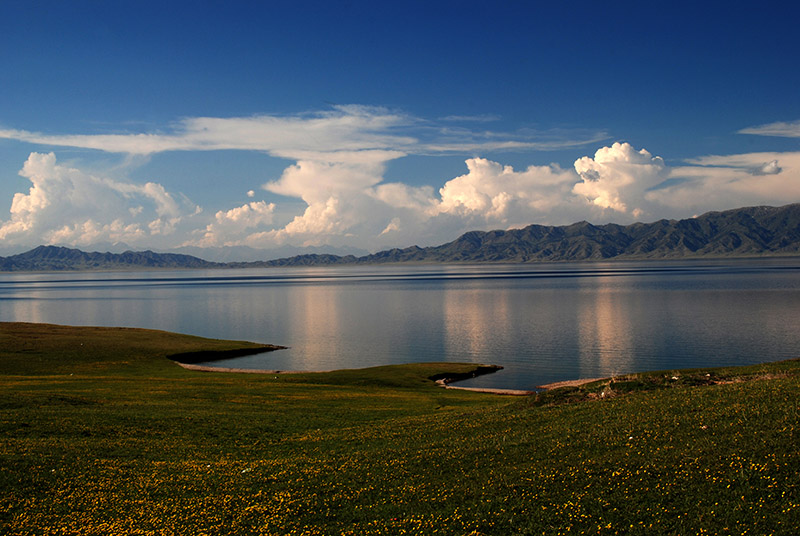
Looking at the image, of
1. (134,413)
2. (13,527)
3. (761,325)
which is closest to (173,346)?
(134,413)

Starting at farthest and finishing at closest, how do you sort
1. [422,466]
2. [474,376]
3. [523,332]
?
[523,332] → [474,376] → [422,466]

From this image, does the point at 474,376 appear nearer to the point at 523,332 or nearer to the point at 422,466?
the point at 523,332

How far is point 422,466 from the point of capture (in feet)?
85.8

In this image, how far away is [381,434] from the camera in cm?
3512

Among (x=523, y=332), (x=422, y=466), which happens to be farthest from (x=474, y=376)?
(x=422, y=466)

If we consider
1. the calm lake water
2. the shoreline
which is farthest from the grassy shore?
the calm lake water

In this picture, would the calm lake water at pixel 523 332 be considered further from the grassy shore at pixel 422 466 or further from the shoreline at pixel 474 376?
the grassy shore at pixel 422 466

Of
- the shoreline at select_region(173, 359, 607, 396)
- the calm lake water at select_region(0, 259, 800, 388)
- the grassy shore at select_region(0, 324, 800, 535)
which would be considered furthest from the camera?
the calm lake water at select_region(0, 259, 800, 388)

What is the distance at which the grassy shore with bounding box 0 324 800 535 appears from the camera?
19.0 metres

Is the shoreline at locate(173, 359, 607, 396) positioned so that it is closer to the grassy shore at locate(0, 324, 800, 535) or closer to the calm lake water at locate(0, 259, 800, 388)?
the calm lake water at locate(0, 259, 800, 388)

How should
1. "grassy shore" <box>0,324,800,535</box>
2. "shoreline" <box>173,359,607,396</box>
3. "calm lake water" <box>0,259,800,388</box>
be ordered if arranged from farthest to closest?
"calm lake water" <box>0,259,800,388</box>
"shoreline" <box>173,359,607,396</box>
"grassy shore" <box>0,324,800,535</box>

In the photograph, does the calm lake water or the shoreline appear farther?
the calm lake water

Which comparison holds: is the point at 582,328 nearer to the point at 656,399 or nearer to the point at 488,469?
the point at 656,399

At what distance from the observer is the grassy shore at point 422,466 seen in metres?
19.0
